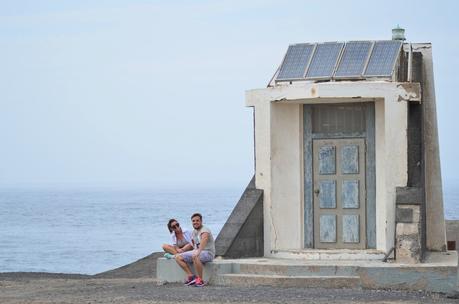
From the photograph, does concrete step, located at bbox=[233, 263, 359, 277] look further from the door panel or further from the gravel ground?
the door panel

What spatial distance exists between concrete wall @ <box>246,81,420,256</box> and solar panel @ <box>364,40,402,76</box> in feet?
1.48

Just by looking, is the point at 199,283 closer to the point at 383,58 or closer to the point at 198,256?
the point at 198,256

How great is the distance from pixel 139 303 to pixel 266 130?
4.73 meters

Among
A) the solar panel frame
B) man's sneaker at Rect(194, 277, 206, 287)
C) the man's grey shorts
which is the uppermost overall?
the solar panel frame

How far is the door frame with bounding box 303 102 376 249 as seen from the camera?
22562mm

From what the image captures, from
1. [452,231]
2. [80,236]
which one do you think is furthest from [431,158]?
[80,236]

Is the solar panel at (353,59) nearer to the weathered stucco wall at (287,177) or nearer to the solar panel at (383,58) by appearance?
the solar panel at (383,58)

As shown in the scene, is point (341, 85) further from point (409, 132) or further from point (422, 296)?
point (422, 296)

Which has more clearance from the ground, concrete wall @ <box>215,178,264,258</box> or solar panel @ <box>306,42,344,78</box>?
solar panel @ <box>306,42,344,78</box>

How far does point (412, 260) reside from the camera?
21.0 metres

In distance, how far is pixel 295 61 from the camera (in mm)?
23094

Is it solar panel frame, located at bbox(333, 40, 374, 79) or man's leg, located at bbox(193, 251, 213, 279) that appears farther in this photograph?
solar panel frame, located at bbox(333, 40, 374, 79)

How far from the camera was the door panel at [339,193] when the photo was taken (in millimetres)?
22672

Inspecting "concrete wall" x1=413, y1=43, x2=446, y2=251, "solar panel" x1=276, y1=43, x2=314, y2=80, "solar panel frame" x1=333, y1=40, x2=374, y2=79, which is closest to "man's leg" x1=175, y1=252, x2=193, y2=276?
"solar panel" x1=276, y1=43, x2=314, y2=80
